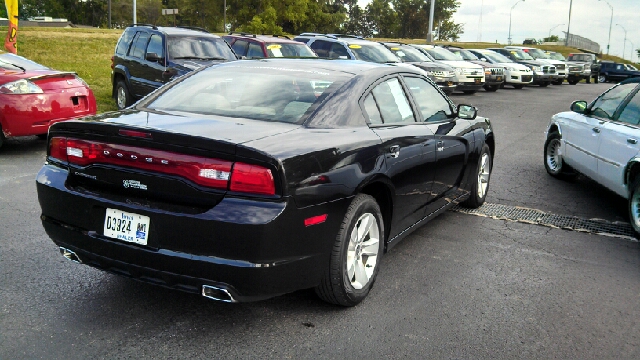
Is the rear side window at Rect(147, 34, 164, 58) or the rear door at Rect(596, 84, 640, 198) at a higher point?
the rear side window at Rect(147, 34, 164, 58)

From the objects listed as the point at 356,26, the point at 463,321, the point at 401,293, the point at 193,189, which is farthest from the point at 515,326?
the point at 356,26

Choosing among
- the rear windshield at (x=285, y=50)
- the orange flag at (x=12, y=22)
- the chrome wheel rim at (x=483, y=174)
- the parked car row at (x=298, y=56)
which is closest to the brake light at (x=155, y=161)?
the parked car row at (x=298, y=56)

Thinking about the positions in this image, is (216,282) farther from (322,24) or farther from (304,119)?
(322,24)

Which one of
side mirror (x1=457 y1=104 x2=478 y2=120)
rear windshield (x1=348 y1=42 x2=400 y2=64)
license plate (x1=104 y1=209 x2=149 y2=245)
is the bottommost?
license plate (x1=104 y1=209 x2=149 y2=245)

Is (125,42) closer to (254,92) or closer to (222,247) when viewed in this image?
(254,92)

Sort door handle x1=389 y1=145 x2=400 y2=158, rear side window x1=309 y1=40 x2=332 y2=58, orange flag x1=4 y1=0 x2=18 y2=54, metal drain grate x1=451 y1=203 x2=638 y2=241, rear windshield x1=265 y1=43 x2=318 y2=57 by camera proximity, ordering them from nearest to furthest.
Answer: door handle x1=389 y1=145 x2=400 y2=158
metal drain grate x1=451 y1=203 x2=638 y2=241
orange flag x1=4 y1=0 x2=18 y2=54
rear windshield x1=265 y1=43 x2=318 y2=57
rear side window x1=309 y1=40 x2=332 y2=58

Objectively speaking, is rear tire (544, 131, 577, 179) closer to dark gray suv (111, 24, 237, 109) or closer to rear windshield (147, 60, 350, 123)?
rear windshield (147, 60, 350, 123)

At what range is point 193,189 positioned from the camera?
11.1ft

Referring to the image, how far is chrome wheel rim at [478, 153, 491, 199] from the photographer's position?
669 cm

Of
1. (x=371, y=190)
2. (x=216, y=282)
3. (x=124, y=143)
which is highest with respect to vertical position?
(x=124, y=143)

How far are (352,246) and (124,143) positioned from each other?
151cm

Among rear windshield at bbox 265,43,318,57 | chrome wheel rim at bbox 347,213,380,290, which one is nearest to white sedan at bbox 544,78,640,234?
chrome wheel rim at bbox 347,213,380,290

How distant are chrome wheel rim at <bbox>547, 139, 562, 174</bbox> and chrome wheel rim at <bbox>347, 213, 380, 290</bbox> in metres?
5.04

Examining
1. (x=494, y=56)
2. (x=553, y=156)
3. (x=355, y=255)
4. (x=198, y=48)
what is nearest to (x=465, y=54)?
(x=494, y=56)
